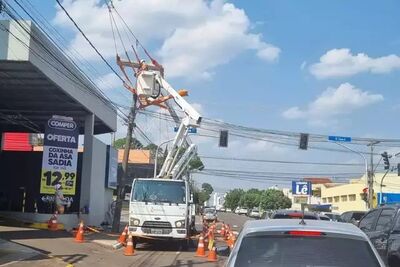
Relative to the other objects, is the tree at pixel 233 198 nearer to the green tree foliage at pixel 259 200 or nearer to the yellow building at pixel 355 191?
the green tree foliage at pixel 259 200

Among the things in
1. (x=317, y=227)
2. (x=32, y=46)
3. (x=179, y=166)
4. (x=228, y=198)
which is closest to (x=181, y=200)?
(x=179, y=166)

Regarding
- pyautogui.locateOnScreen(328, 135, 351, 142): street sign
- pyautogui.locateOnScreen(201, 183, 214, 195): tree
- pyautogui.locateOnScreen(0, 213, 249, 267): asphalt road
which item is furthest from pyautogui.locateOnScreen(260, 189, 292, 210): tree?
pyautogui.locateOnScreen(0, 213, 249, 267): asphalt road

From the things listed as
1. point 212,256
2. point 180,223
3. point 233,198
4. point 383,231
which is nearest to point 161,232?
point 180,223

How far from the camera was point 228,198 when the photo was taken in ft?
557

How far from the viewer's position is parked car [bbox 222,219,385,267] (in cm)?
559

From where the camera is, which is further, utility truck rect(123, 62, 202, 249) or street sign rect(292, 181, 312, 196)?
street sign rect(292, 181, 312, 196)

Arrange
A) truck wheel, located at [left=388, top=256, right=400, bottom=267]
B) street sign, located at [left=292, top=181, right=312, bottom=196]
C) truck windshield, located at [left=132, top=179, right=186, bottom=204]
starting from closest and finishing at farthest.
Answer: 1. truck wheel, located at [left=388, top=256, right=400, bottom=267]
2. truck windshield, located at [left=132, top=179, right=186, bottom=204]
3. street sign, located at [left=292, top=181, right=312, bottom=196]

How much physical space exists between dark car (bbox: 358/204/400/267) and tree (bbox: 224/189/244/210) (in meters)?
149

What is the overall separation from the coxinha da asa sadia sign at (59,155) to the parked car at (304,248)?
22.4 metres

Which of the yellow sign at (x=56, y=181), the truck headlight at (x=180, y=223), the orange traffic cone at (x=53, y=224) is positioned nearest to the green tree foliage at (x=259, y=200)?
the yellow sign at (x=56, y=181)

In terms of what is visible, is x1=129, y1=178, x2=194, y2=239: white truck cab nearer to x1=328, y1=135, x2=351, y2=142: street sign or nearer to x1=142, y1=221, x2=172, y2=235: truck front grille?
x1=142, y1=221, x2=172, y2=235: truck front grille

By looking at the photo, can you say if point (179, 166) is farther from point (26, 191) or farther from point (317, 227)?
point (317, 227)

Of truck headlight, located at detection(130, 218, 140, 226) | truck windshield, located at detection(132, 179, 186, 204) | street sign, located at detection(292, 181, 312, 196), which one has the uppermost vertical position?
street sign, located at detection(292, 181, 312, 196)

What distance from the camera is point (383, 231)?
432 inches
